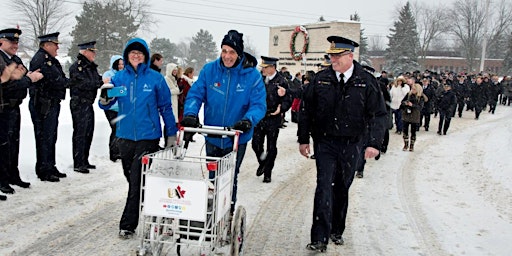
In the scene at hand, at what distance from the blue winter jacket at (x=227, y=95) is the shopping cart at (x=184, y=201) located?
1.59 feet

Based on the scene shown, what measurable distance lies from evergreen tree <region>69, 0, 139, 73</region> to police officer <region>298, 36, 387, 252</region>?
47816 millimetres

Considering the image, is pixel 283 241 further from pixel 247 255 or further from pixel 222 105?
pixel 222 105

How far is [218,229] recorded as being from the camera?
169 inches

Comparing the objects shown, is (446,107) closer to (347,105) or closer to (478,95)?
(478,95)

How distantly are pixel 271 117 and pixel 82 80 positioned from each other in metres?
3.56

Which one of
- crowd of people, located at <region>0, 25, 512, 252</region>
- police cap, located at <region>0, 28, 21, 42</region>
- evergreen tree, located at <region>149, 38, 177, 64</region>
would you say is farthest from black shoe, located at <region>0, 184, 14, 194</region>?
evergreen tree, located at <region>149, 38, 177, 64</region>

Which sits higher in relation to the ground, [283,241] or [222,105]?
[222,105]

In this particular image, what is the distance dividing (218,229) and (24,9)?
5417cm

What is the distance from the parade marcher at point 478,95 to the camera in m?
24.2

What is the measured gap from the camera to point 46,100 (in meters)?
7.59

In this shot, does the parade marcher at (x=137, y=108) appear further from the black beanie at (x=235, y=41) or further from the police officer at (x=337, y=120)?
the police officer at (x=337, y=120)

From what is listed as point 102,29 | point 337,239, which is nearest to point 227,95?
point 337,239

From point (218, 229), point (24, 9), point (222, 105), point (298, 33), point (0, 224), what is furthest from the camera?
point (24, 9)

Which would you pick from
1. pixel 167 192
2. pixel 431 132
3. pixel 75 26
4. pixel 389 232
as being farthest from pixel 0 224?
pixel 75 26
